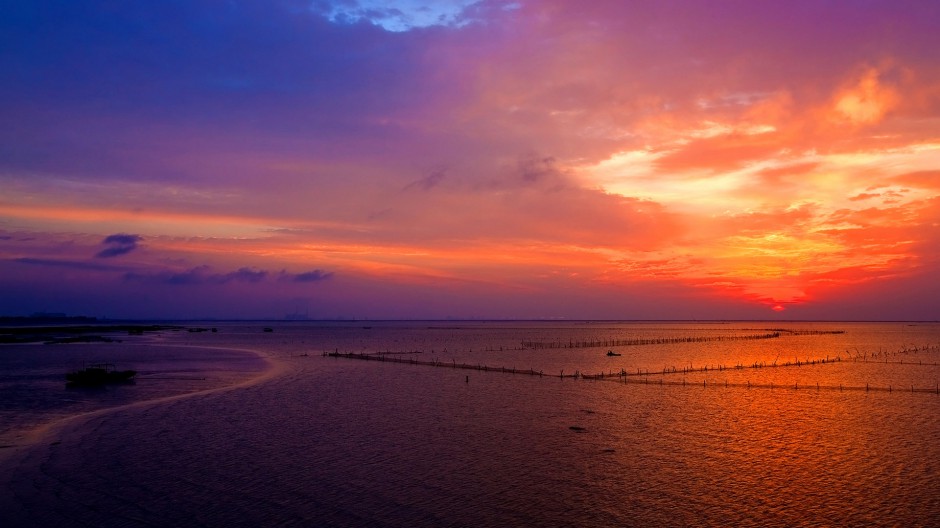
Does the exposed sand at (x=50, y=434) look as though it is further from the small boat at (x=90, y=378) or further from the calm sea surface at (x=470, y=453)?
the small boat at (x=90, y=378)

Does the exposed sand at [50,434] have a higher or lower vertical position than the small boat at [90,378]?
lower

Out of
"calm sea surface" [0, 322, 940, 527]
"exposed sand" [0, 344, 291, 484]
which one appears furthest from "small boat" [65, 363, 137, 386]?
"exposed sand" [0, 344, 291, 484]

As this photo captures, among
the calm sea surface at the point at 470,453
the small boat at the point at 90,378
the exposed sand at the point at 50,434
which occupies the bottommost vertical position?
the calm sea surface at the point at 470,453

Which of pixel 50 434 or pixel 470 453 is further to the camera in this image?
pixel 50 434

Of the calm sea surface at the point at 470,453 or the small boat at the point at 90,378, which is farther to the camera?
the small boat at the point at 90,378

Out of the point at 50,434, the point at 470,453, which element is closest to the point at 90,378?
the point at 50,434

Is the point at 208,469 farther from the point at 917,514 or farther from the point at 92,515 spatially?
the point at 917,514

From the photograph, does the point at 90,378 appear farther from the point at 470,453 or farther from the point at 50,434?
the point at 470,453

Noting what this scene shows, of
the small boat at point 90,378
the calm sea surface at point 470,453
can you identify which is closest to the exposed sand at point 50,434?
the calm sea surface at point 470,453

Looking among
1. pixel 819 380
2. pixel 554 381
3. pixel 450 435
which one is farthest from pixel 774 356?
pixel 450 435
